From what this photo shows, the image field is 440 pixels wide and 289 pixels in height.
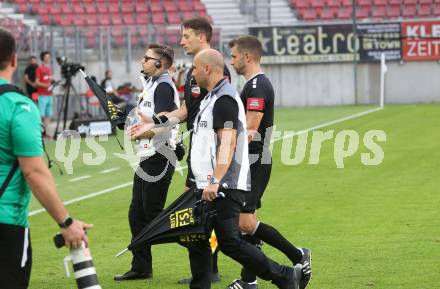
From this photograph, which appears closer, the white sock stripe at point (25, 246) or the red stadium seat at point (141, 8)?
the white sock stripe at point (25, 246)

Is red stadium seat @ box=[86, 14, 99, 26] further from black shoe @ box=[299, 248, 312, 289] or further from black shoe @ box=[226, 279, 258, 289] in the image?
black shoe @ box=[226, 279, 258, 289]

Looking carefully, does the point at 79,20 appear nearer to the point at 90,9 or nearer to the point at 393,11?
the point at 90,9

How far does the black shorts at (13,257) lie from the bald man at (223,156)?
7.46 feet

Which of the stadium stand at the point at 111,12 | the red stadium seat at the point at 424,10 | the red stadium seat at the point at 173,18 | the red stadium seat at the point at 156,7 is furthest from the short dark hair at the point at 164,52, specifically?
the red stadium seat at the point at 156,7

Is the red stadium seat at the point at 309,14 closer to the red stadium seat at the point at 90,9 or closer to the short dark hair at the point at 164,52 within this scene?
the red stadium seat at the point at 90,9

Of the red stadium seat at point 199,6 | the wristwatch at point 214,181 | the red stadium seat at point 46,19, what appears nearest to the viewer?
the wristwatch at point 214,181

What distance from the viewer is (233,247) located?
8.32 meters

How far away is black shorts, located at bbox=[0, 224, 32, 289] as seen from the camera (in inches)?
236

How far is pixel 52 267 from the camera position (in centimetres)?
1072

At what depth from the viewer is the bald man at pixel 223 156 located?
812 centimetres

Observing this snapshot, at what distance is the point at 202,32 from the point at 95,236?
3899 mm

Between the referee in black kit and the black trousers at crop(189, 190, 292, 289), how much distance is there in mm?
666

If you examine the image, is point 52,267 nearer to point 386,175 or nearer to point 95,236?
point 95,236

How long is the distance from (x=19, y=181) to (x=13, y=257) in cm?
41
